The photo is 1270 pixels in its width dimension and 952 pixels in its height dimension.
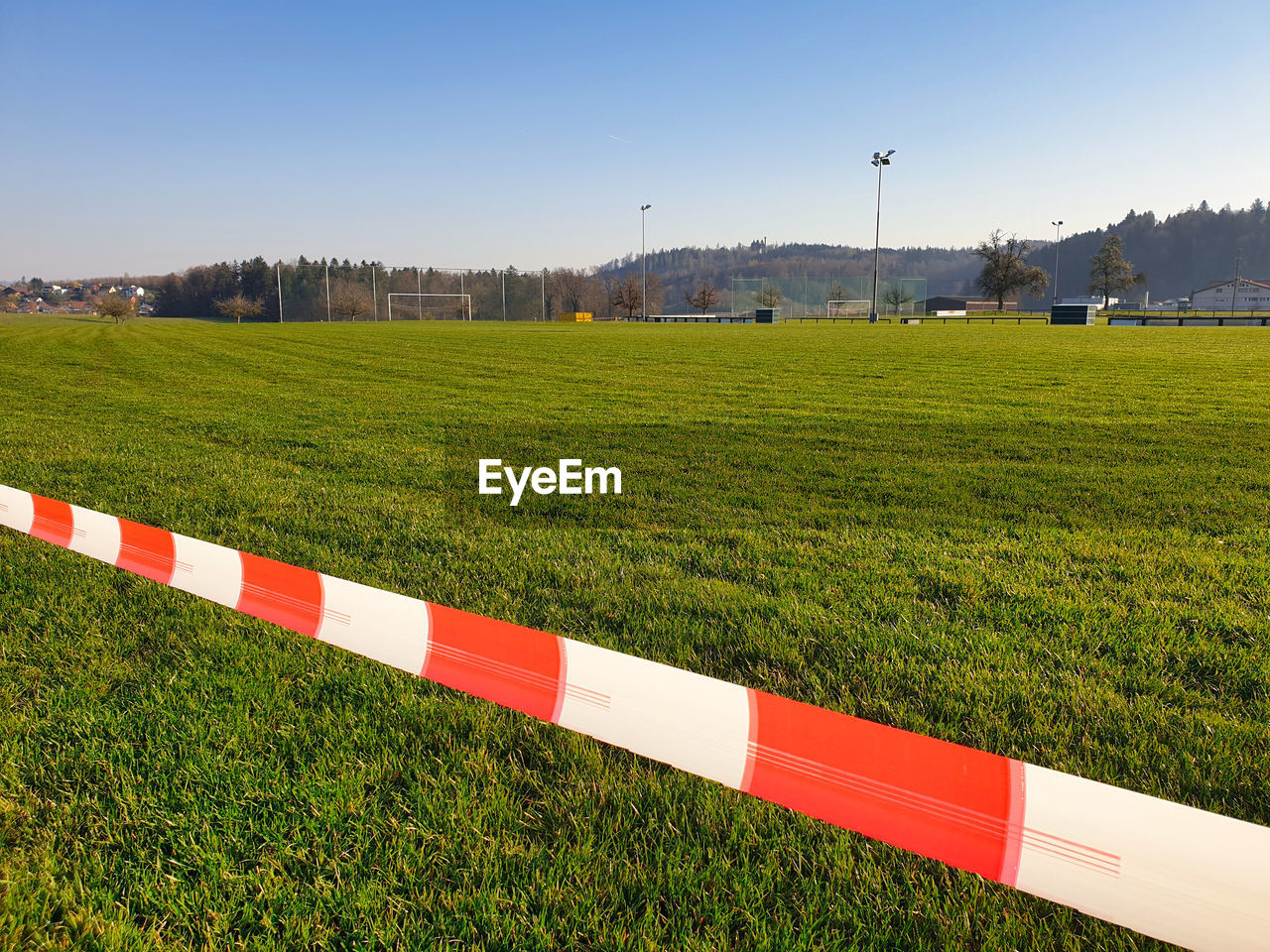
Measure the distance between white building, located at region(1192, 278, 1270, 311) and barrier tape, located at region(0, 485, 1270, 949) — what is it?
143180mm

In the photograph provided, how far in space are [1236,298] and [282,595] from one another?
159 m

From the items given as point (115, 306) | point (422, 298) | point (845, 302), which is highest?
point (845, 302)

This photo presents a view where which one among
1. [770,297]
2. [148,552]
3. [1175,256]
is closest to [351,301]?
[770,297]

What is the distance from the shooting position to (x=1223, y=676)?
9.37 feet

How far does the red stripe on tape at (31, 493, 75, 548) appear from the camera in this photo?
4.26m

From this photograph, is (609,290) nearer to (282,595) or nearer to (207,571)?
(207,571)

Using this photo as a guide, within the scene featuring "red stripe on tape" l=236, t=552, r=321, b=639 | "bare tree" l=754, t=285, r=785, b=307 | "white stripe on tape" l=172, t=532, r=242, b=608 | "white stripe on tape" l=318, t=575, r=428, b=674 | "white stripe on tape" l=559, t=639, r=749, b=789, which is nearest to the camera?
"white stripe on tape" l=559, t=639, r=749, b=789

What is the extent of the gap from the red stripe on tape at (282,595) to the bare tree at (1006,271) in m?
92.9

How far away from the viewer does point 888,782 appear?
187 cm

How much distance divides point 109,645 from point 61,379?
1488cm

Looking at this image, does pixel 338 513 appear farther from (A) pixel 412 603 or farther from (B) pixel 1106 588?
(B) pixel 1106 588

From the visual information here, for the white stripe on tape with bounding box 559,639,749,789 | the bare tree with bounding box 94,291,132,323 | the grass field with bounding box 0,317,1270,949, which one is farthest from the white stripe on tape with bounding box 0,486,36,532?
the bare tree with bounding box 94,291,132,323

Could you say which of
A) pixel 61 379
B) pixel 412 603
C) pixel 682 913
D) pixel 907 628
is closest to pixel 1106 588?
pixel 907 628

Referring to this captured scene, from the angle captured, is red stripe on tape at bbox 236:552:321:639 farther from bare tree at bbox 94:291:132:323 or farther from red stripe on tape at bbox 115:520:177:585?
bare tree at bbox 94:291:132:323
